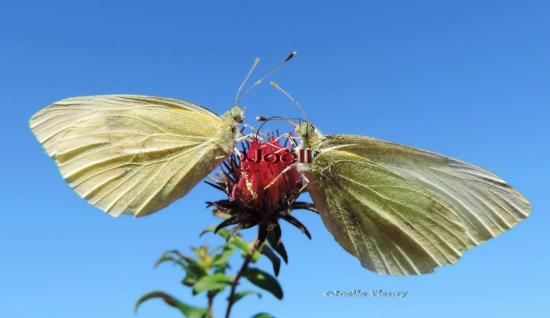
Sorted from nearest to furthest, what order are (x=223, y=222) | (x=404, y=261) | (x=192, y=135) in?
(x=223, y=222) → (x=404, y=261) → (x=192, y=135)

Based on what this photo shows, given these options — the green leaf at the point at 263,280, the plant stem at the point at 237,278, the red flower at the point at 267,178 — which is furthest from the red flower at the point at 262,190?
the plant stem at the point at 237,278

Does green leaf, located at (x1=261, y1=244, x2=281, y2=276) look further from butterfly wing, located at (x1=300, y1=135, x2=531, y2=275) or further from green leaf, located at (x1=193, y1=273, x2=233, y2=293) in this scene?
butterfly wing, located at (x1=300, y1=135, x2=531, y2=275)

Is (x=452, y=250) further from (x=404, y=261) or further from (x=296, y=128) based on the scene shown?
(x=296, y=128)

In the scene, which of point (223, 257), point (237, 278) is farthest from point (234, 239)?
point (237, 278)

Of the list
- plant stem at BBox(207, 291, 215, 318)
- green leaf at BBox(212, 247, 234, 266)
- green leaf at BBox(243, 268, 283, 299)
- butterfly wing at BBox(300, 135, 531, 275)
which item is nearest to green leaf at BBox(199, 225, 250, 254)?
green leaf at BBox(212, 247, 234, 266)

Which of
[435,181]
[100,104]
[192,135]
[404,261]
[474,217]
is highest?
[100,104]

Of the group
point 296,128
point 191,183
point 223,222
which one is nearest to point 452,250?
point 296,128
